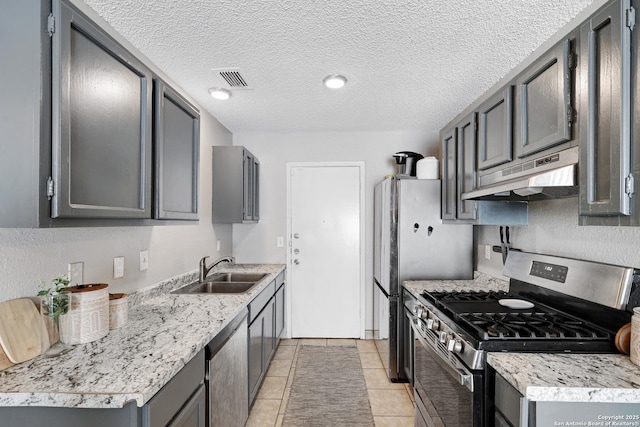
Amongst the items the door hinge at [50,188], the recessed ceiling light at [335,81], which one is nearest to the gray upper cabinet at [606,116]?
the recessed ceiling light at [335,81]

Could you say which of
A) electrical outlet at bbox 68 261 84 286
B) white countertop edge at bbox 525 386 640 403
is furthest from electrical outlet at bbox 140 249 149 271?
white countertop edge at bbox 525 386 640 403

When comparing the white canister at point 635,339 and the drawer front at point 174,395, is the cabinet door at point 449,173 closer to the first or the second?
the white canister at point 635,339

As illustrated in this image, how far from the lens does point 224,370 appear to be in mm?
1622

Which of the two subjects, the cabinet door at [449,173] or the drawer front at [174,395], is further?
the cabinet door at [449,173]

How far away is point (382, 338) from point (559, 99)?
2.42 meters

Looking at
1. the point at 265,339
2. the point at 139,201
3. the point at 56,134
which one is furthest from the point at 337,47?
the point at 265,339

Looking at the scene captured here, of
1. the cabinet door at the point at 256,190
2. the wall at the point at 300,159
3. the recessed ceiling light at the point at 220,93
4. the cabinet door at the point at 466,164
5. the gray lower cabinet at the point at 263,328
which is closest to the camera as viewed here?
the cabinet door at the point at 466,164

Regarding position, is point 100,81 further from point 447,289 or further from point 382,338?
point 382,338

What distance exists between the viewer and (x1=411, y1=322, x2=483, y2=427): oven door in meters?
1.27

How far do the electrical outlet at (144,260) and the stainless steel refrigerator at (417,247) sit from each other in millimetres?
1850

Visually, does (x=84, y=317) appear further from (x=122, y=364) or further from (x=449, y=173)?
(x=449, y=173)

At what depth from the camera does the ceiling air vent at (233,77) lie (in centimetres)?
216

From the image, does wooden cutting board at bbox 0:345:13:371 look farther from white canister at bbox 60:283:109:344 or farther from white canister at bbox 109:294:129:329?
white canister at bbox 109:294:129:329

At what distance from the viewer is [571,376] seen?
1051mm
